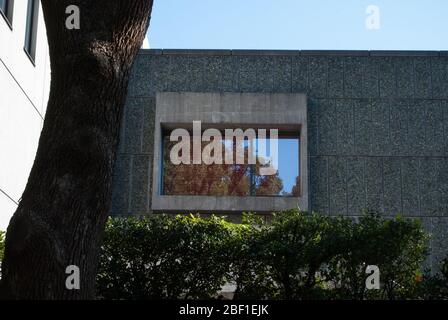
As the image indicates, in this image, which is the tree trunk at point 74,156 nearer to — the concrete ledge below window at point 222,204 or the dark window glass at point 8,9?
the dark window glass at point 8,9

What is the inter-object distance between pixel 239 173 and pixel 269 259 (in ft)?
Result: 24.0

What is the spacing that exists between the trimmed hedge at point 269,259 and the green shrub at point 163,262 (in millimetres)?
14

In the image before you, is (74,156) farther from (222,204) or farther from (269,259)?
(222,204)

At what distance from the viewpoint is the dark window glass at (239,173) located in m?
16.3

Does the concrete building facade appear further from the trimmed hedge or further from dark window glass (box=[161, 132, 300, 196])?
the trimmed hedge

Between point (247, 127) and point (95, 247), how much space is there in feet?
36.9

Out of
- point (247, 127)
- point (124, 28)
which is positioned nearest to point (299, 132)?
point (247, 127)

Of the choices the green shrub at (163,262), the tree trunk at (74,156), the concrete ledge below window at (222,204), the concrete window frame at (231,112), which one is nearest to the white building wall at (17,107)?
the concrete window frame at (231,112)

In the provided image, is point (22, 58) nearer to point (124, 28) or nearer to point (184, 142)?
point (184, 142)

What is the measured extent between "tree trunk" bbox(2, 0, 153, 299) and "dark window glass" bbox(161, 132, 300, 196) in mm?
10048

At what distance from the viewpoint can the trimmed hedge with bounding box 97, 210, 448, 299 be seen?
9039mm

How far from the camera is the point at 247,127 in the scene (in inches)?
660

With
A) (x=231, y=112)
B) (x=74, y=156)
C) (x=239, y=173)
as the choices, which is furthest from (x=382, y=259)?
(x=231, y=112)

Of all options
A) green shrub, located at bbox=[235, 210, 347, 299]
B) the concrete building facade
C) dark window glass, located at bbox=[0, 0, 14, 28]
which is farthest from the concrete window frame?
green shrub, located at bbox=[235, 210, 347, 299]
